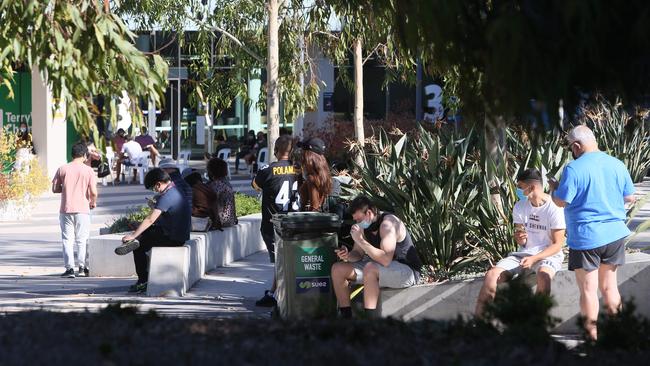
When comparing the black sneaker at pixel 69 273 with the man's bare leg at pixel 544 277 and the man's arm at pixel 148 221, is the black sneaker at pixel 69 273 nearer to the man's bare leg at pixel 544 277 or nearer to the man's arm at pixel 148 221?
the man's arm at pixel 148 221

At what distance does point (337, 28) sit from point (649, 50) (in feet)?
56.2

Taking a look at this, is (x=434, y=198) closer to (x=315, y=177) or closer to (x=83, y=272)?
(x=315, y=177)

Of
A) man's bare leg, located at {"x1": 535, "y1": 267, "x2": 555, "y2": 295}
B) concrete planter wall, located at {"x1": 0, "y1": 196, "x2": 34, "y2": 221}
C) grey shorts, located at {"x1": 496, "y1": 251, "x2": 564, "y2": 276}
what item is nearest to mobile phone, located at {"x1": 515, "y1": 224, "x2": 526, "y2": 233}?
grey shorts, located at {"x1": 496, "y1": 251, "x2": 564, "y2": 276}

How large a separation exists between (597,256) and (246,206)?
379 inches

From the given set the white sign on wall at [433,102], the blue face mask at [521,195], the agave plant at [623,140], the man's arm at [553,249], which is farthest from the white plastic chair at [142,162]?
the man's arm at [553,249]

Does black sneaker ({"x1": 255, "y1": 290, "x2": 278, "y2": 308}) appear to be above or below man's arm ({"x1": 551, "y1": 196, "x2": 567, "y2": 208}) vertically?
below

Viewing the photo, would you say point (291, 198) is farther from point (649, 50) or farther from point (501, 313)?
point (649, 50)

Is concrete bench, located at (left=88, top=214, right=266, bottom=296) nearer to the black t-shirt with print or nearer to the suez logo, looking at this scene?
the black t-shirt with print

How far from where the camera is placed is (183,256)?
1214 cm

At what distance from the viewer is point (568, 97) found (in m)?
4.82

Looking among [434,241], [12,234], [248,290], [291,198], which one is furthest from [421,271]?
[12,234]

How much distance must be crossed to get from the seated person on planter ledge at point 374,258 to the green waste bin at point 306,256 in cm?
23

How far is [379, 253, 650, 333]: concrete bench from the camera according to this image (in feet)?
31.3

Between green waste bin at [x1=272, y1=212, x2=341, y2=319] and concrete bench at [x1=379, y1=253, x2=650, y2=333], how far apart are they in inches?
21.4
